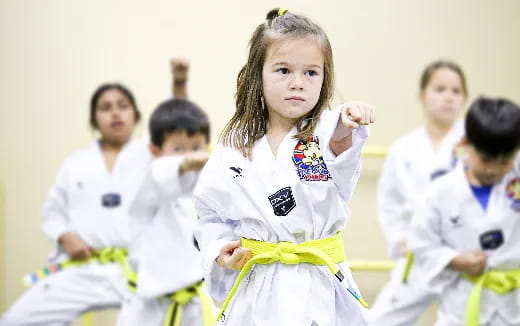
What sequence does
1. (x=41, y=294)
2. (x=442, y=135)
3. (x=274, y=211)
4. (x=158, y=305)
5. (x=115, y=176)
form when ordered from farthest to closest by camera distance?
(x=442, y=135) < (x=115, y=176) < (x=41, y=294) < (x=158, y=305) < (x=274, y=211)

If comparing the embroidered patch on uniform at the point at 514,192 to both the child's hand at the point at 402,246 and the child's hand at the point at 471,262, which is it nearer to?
the child's hand at the point at 471,262

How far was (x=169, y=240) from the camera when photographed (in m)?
2.98

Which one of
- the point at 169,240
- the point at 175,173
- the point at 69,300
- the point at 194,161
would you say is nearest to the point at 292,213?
the point at 194,161

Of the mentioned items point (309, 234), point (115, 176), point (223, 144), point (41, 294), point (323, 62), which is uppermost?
point (323, 62)

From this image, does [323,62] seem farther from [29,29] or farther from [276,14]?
[29,29]

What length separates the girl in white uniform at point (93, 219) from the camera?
3.56 m

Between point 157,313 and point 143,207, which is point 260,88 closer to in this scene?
point 143,207

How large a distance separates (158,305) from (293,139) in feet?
4.11

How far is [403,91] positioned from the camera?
475 centimetres

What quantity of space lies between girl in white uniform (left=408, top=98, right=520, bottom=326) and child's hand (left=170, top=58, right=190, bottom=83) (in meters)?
1.11

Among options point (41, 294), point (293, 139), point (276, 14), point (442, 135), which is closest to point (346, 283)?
point (293, 139)

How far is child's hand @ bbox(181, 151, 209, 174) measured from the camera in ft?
8.78

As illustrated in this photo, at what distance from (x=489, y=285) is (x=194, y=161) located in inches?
45.8

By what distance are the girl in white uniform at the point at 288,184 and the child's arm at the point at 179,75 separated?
1.43m
